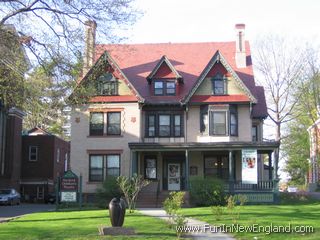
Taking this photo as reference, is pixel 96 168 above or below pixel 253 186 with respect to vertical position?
above

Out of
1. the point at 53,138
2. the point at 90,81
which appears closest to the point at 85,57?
the point at 90,81

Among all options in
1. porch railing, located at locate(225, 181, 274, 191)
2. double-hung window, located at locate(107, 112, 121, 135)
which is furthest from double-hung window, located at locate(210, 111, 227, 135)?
double-hung window, located at locate(107, 112, 121, 135)

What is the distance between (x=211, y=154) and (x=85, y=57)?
1751 centimetres

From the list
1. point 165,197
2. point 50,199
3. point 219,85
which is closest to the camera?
point 165,197

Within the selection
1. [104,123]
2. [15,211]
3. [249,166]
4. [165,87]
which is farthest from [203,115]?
[15,211]

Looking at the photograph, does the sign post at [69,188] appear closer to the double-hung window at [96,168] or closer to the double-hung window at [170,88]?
the double-hung window at [96,168]

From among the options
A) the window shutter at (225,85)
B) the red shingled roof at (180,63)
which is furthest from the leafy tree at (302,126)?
the window shutter at (225,85)

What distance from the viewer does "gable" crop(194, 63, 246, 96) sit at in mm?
37906

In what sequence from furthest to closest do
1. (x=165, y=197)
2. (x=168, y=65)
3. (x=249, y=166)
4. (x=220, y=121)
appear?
(x=168, y=65), (x=220, y=121), (x=165, y=197), (x=249, y=166)

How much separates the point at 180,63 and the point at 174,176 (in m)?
9.06

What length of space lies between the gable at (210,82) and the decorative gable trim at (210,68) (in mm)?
341

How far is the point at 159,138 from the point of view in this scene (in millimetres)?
38250

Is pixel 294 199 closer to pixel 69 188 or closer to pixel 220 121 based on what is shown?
pixel 220 121

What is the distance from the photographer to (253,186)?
112 ft
